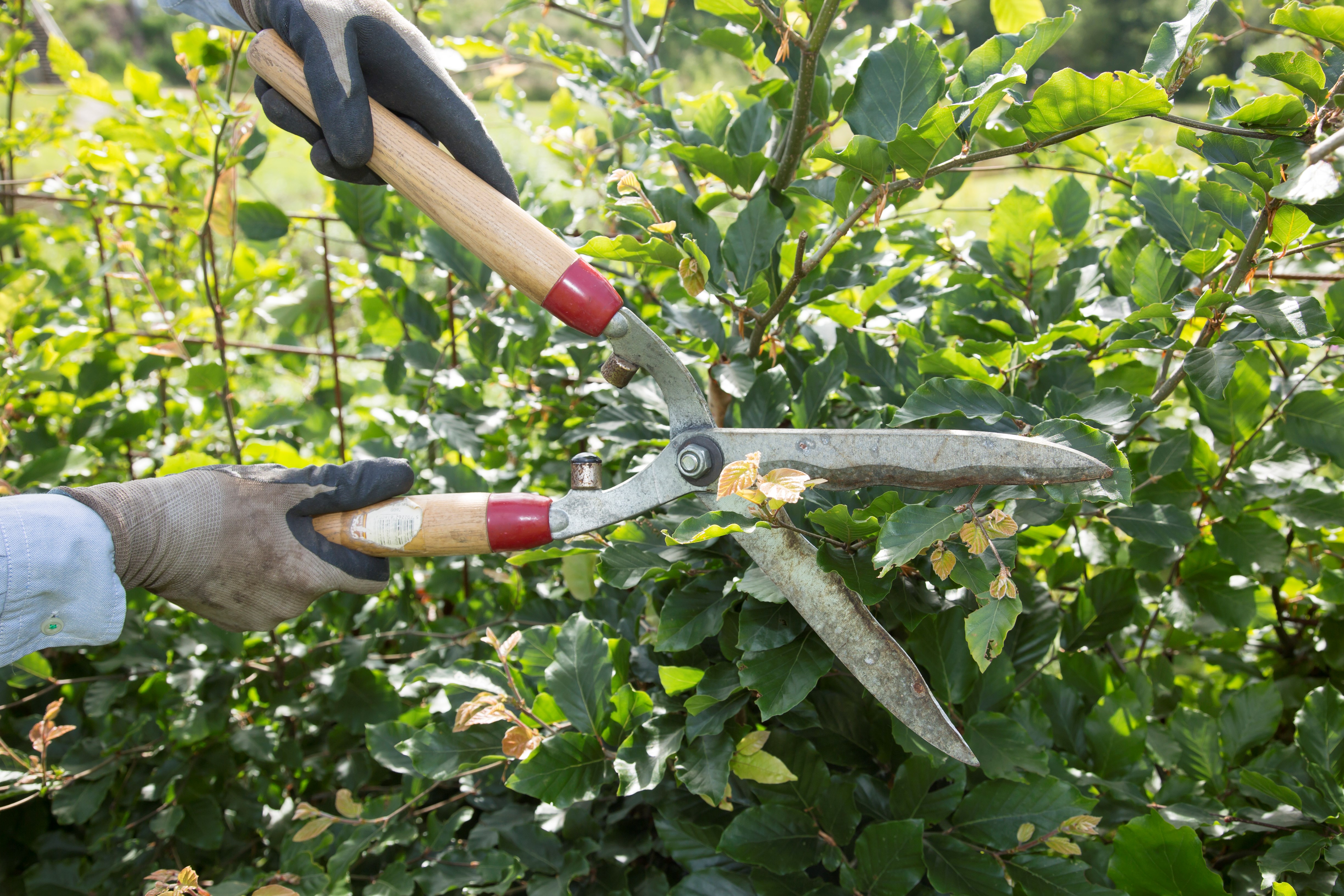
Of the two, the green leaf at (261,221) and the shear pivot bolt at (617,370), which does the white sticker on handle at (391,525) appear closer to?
the shear pivot bolt at (617,370)

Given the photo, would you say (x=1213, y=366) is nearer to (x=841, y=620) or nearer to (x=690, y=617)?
(x=841, y=620)

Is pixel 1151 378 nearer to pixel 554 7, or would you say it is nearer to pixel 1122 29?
pixel 554 7

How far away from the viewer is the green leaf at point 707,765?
3.53 feet

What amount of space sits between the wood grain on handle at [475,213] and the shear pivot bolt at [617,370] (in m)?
0.05

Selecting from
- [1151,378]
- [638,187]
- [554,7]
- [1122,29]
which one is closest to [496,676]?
[638,187]

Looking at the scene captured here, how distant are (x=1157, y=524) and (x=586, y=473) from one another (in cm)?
84

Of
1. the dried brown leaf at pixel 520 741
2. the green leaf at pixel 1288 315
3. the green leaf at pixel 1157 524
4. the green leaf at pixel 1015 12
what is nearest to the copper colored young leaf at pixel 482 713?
the dried brown leaf at pixel 520 741

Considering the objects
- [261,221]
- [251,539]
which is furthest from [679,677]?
[261,221]

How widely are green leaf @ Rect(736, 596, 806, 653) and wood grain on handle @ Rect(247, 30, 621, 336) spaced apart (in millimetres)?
400

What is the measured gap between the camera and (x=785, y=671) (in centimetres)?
105

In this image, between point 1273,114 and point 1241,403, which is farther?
point 1241,403

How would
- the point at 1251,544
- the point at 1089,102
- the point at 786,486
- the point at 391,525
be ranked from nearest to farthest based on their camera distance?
the point at 786,486, the point at 1089,102, the point at 391,525, the point at 1251,544

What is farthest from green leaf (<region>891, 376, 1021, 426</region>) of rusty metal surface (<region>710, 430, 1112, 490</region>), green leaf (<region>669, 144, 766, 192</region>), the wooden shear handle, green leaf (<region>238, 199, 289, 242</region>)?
green leaf (<region>238, 199, 289, 242</region>)

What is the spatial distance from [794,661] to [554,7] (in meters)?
1.46
